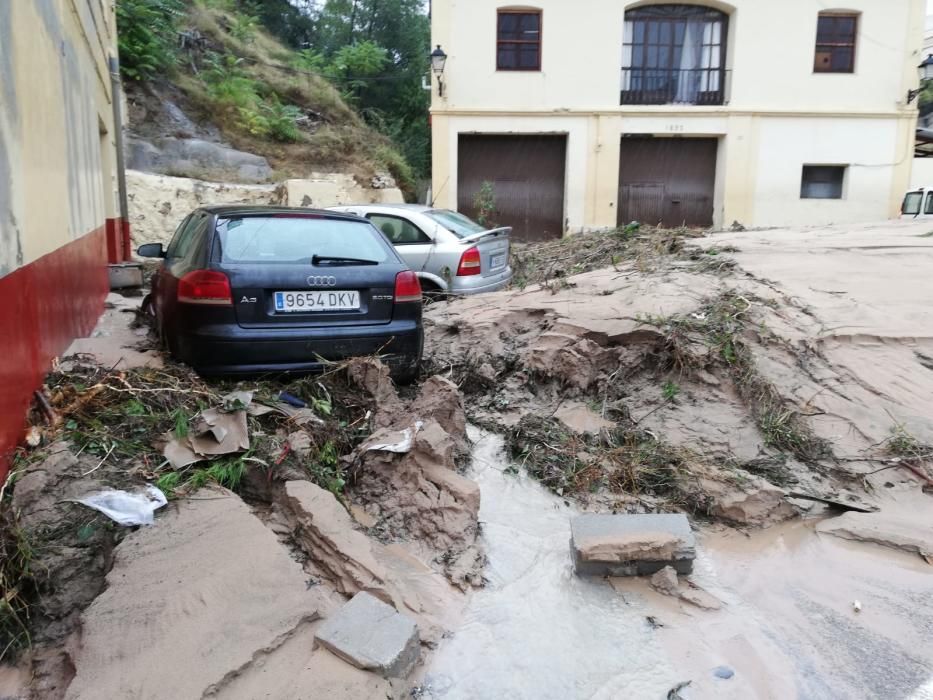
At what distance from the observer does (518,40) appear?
18344mm

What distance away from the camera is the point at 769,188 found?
18891 mm

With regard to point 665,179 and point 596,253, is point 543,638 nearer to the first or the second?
point 596,253

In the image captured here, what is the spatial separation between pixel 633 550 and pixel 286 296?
260 centimetres

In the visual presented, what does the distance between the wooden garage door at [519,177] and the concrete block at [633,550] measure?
52.8 feet

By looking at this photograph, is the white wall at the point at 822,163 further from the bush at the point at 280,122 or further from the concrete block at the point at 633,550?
the concrete block at the point at 633,550

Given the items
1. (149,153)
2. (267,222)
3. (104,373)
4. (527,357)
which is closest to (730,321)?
(527,357)

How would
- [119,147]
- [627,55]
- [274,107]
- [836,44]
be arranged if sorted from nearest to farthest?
[119,147], [274,107], [836,44], [627,55]

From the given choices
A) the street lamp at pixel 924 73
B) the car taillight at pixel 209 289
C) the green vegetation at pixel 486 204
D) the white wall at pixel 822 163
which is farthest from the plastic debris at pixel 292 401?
the street lamp at pixel 924 73

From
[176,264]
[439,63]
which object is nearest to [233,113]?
[439,63]

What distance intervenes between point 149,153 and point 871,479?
14.8 metres

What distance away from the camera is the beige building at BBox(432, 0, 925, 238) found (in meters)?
18.2

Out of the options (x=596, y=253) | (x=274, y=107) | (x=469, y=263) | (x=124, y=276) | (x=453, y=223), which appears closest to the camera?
(x=469, y=263)

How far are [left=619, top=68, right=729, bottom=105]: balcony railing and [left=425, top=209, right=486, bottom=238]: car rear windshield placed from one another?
11920 millimetres

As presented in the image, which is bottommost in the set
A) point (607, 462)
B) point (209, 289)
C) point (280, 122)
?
point (607, 462)
